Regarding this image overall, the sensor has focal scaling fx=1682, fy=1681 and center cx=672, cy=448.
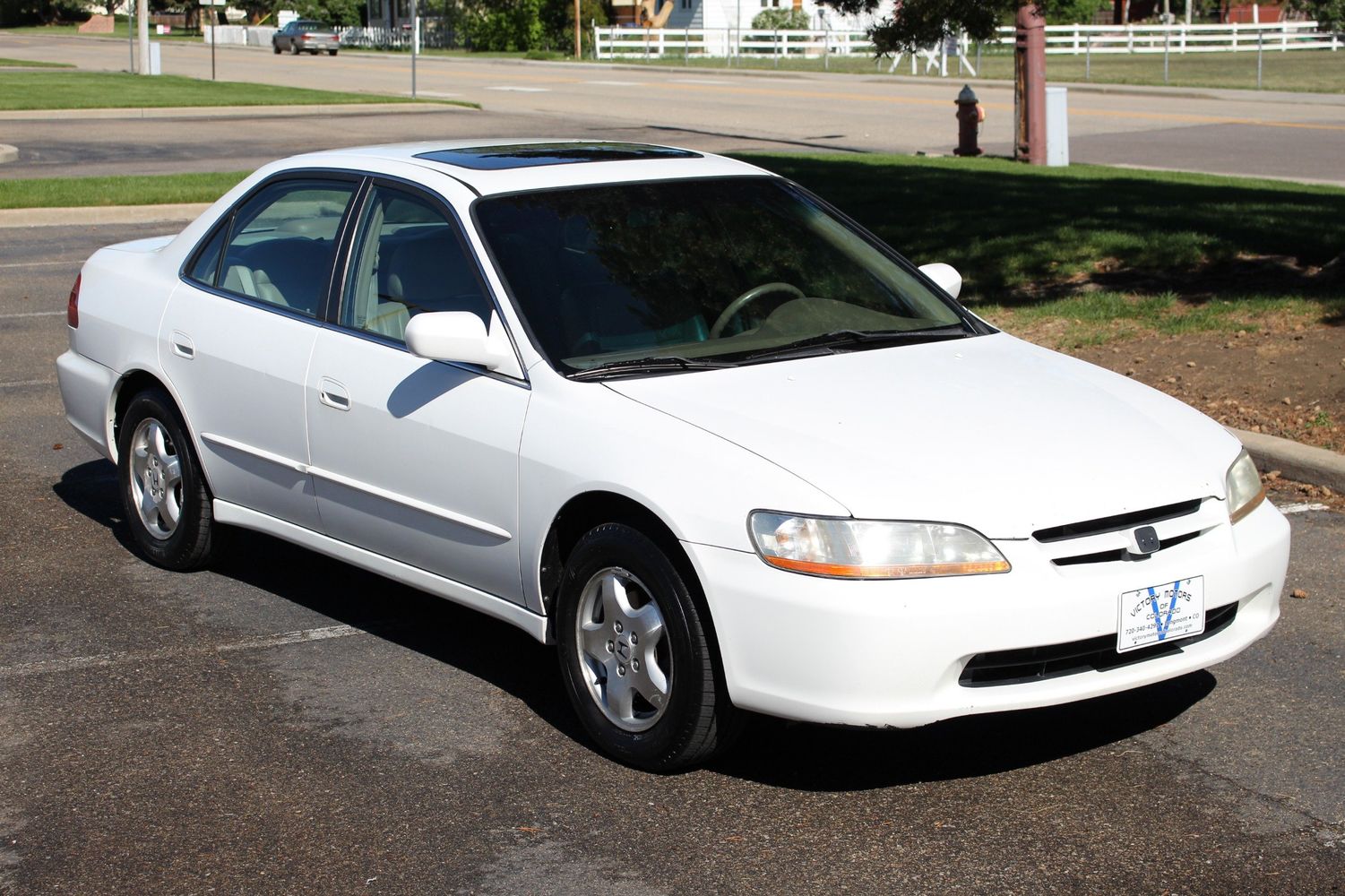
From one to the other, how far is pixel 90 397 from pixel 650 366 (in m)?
3.03

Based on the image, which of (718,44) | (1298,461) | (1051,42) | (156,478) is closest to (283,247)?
(156,478)

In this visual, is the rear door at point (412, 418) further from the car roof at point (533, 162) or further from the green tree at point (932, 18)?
the green tree at point (932, 18)

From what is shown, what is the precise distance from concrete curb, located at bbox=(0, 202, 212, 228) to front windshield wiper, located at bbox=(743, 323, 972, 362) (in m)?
13.9

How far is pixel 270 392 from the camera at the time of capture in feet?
19.3

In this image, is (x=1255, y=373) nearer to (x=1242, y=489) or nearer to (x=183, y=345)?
(x=1242, y=489)

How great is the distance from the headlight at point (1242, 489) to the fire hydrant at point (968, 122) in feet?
60.0

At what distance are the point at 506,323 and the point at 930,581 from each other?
1.63 meters

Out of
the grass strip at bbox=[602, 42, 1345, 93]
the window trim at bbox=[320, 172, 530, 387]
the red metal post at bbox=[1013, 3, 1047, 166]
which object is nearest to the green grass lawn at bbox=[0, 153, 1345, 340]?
the red metal post at bbox=[1013, 3, 1047, 166]

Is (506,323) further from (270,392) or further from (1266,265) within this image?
(1266,265)

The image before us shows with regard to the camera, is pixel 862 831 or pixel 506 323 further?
pixel 506 323

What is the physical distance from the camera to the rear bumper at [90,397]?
6.82 metres

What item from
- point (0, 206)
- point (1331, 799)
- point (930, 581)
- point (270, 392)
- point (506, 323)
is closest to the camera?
point (930, 581)

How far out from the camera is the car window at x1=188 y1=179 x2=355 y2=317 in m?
5.94

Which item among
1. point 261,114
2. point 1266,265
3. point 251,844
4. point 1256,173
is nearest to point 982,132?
point 1256,173
